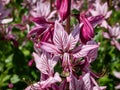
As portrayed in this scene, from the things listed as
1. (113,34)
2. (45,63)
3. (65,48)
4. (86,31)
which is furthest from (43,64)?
(113,34)

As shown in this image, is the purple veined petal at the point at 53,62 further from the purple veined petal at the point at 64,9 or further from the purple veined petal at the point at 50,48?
the purple veined petal at the point at 64,9

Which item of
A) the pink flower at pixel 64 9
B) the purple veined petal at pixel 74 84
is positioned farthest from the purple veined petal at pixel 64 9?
the purple veined petal at pixel 74 84

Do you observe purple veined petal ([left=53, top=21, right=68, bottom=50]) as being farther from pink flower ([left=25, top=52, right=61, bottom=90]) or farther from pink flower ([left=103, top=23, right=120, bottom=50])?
pink flower ([left=103, top=23, right=120, bottom=50])

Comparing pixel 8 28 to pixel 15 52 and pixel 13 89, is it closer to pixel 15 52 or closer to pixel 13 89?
pixel 15 52

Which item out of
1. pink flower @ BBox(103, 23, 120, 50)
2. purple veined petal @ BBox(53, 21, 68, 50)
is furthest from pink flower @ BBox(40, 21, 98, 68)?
pink flower @ BBox(103, 23, 120, 50)

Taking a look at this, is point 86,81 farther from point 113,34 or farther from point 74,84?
point 113,34

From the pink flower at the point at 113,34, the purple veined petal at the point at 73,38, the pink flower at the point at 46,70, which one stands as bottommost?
the pink flower at the point at 113,34
